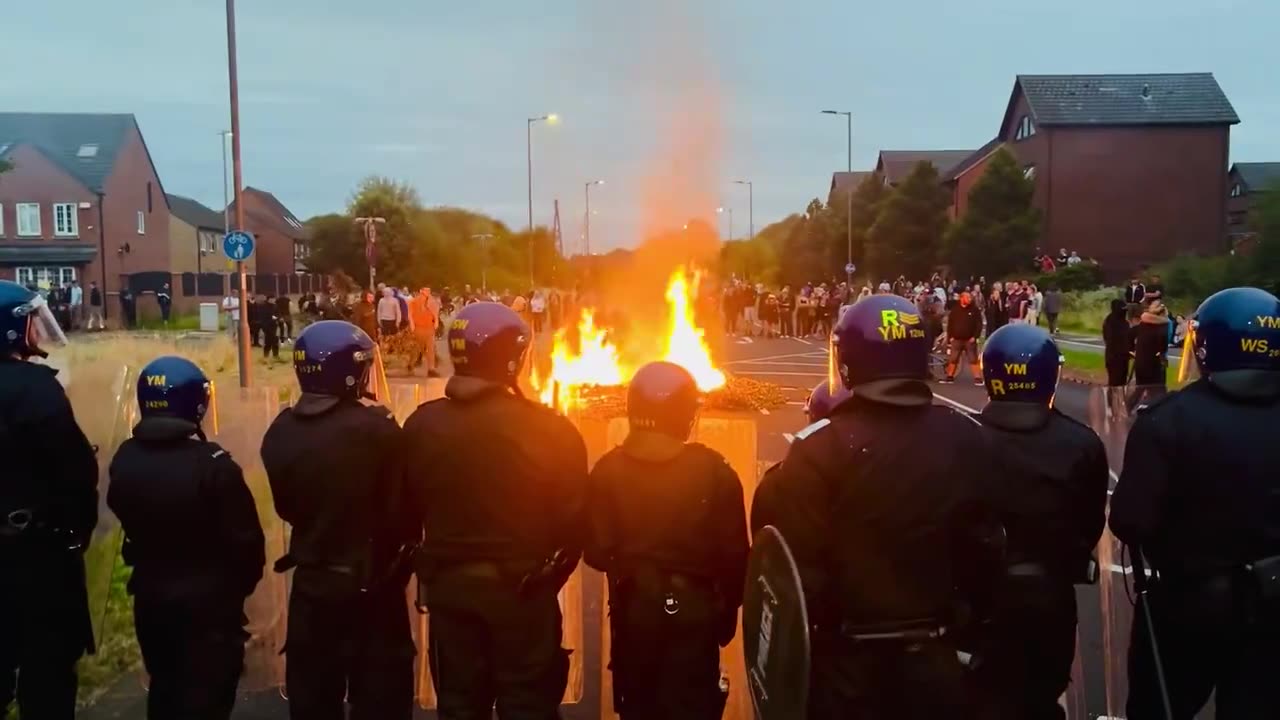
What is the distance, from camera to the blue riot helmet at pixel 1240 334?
358cm

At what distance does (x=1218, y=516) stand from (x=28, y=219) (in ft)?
193

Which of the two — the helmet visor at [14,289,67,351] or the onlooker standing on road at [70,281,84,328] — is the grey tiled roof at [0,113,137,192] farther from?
the helmet visor at [14,289,67,351]

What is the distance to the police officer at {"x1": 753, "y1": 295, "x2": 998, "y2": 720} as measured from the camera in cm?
308

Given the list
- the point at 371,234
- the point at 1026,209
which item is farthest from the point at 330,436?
the point at 1026,209

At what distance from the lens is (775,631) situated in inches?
120

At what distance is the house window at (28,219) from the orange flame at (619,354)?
38126 mm

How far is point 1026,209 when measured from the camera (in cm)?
4803

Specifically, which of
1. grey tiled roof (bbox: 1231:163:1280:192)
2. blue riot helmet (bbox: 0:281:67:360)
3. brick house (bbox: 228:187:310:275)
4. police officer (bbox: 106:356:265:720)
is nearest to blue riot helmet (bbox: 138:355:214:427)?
police officer (bbox: 106:356:265:720)

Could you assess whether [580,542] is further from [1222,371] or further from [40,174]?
[40,174]

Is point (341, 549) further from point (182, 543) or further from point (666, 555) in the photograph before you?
point (666, 555)

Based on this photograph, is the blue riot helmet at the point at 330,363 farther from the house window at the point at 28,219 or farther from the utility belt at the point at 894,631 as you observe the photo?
the house window at the point at 28,219

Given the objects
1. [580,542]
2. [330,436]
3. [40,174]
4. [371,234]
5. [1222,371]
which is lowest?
[580,542]

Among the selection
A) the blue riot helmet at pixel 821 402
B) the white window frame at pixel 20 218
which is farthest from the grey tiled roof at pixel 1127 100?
the blue riot helmet at pixel 821 402

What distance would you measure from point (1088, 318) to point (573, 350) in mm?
22358
